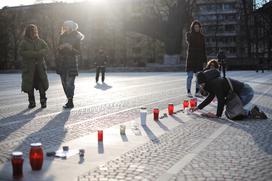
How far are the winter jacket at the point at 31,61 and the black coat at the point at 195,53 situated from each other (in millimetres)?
4793

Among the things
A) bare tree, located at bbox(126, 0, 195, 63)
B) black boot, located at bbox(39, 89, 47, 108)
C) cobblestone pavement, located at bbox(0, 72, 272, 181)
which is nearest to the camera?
cobblestone pavement, located at bbox(0, 72, 272, 181)

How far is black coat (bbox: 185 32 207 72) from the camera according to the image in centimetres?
1343

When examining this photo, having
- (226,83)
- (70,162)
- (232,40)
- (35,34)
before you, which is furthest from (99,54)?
(232,40)

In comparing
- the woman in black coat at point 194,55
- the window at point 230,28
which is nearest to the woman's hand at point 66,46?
the woman in black coat at point 194,55

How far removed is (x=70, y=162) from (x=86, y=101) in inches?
295

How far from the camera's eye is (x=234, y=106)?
27.2 feet

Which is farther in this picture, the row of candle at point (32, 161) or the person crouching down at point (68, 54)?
the person crouching down at point (68, 54)

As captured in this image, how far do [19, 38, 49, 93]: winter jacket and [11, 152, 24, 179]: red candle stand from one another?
20.6ft

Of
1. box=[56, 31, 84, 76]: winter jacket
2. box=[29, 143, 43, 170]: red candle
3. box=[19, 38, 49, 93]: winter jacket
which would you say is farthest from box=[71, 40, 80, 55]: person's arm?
box=[29, 143, 43, 170]: red candle

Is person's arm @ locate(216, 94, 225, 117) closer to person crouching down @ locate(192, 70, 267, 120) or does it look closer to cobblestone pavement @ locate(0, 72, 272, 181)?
person crouching down @ locate(192, 70, 267, 120)

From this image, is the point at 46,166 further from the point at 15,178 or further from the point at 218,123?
the point at 218,123

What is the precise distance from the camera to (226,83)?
8.37 m

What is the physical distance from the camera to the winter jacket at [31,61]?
10.5m

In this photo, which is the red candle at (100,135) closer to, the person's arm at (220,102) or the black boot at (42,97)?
the person's arm at (220,102)
